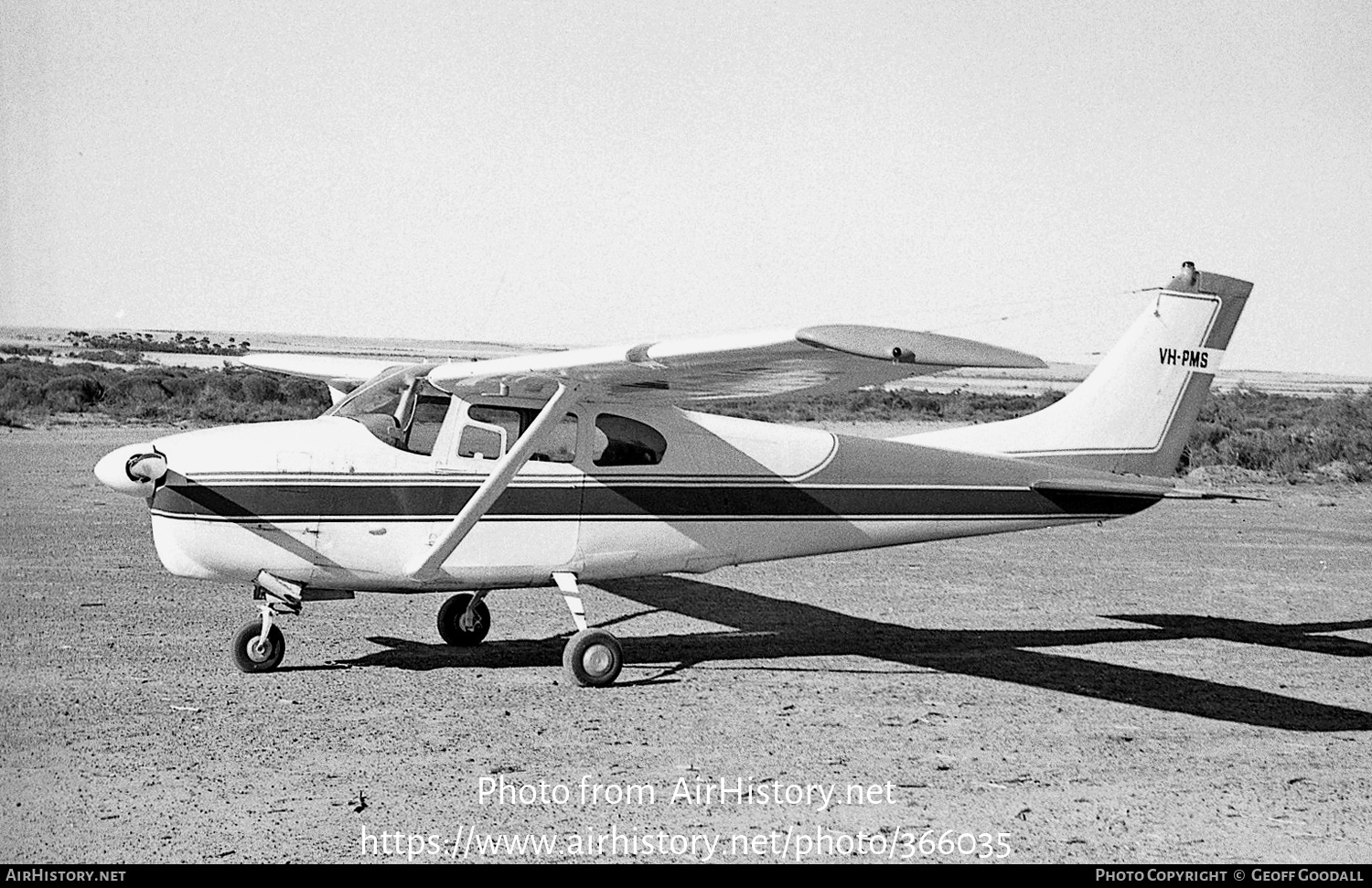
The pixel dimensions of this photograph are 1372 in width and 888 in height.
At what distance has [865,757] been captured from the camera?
7.43 meters

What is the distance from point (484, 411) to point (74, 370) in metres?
44.4

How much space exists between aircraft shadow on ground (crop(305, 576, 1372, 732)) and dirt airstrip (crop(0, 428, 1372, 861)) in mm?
41

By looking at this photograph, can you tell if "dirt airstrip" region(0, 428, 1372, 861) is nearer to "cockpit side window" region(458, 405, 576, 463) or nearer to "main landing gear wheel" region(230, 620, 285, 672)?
"main landing gear wheel" region(230, 620, 285, 672)

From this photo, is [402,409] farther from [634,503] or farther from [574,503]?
[634,503]

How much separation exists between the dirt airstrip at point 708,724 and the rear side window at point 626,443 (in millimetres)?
1482

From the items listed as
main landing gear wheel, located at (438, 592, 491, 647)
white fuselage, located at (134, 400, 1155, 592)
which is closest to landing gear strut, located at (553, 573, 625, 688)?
white fuselage, located at (134, 400, 1155, 592)

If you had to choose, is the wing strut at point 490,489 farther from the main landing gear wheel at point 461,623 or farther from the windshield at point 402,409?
the main landing gear wheel at point 461,623

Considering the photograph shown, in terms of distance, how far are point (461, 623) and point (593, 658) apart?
1.63m

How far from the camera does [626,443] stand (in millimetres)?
9680

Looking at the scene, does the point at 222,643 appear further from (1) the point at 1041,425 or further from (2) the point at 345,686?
(1) the point at 1041,425

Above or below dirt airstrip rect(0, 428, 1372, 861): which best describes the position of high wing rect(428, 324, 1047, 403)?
above

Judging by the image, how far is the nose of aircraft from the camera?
27.9 ft

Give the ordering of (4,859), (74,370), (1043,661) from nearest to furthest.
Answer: (4,859), (1043,661), (74,370)
